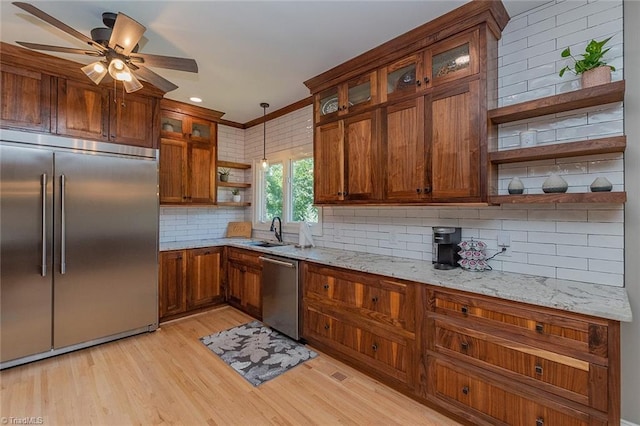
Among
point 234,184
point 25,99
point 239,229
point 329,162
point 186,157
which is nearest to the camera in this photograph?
point 25,99

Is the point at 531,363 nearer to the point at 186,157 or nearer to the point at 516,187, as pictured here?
the point at 516,187

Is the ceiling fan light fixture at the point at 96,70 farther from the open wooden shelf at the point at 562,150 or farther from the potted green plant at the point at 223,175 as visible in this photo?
the open wooden shelf at the point at 562,150

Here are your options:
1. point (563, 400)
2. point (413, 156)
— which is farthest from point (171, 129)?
point (563, 400)

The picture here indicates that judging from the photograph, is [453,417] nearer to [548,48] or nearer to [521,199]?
[521,199]

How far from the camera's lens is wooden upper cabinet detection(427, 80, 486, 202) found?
6.66 ft

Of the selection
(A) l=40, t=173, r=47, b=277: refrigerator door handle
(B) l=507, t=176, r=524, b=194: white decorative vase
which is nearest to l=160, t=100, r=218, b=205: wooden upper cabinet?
(A) l=40, t=173, r=47, b=277: refrigerator door handle

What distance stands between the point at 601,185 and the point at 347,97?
2030 millimetres

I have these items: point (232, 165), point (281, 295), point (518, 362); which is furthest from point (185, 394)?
point (232, 165)

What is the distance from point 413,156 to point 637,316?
167 cm

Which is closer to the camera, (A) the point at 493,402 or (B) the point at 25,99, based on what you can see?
(A) the point at 493,402

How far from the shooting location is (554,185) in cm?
186

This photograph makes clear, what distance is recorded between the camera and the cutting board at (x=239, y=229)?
4719mm

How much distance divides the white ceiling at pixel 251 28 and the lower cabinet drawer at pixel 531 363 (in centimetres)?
220

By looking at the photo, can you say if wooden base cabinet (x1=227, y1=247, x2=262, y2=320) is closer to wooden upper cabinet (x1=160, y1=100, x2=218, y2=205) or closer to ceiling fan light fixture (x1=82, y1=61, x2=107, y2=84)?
wooden upper cabinet (x1=160, y1=100, x2=218, y2=205)
